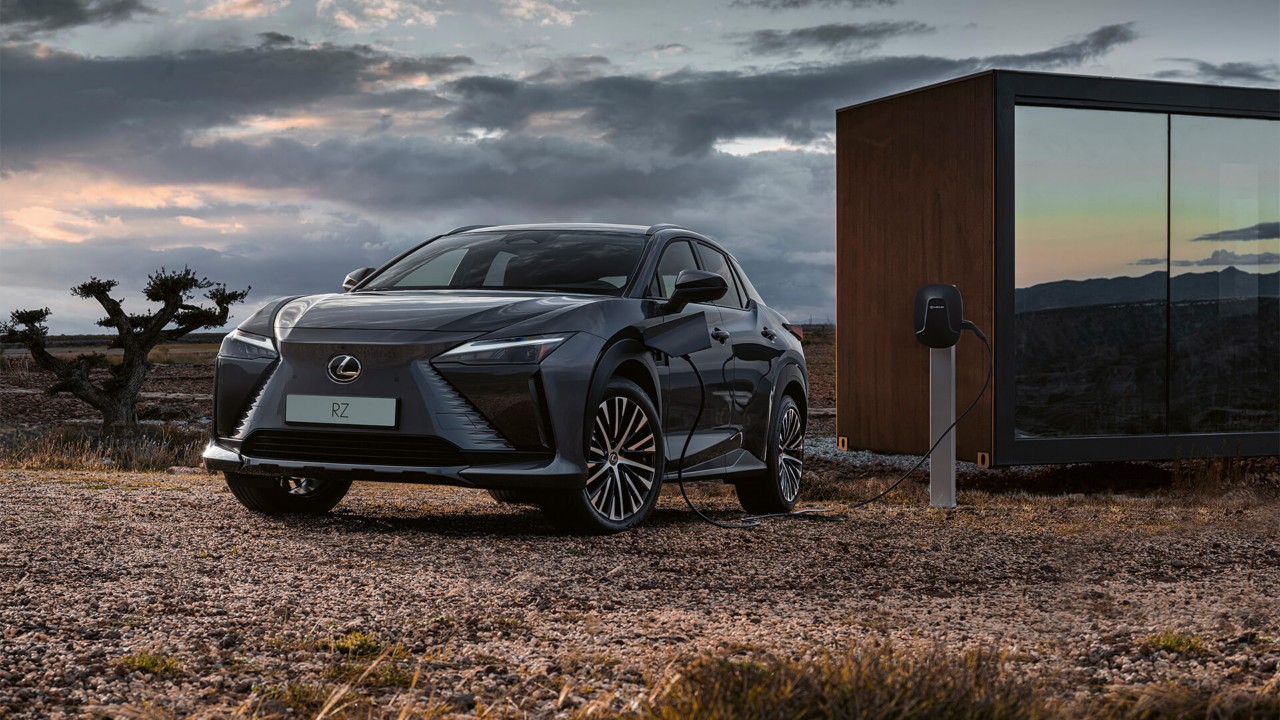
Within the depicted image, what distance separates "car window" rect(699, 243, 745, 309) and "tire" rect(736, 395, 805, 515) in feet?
2.52

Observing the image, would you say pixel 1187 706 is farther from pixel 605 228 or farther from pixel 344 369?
pixel 605 228

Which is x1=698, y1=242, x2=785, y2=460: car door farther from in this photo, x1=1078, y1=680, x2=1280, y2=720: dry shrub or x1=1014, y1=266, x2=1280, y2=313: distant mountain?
x1=1078, y1=680, x2=1280, y2=720: dry shrub

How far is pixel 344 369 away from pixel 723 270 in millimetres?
3151

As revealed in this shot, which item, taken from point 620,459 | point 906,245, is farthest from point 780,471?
point 906,245

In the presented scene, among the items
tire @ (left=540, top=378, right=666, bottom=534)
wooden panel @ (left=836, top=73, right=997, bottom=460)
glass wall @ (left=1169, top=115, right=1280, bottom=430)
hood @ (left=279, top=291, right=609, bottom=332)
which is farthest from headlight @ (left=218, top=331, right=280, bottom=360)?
glass wall @ (left=1169, top=115, right=1280, bottom=430)

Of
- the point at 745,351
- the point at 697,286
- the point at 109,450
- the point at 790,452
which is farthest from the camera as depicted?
the point at 109,450

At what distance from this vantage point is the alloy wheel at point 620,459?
661cm

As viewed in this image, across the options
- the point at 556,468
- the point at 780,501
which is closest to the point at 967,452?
the point at 780,501

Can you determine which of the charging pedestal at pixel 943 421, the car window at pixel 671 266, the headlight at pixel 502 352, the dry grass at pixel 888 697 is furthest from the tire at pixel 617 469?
the charging pedestal at pixel 943 421

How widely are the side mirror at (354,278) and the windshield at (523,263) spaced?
144mm

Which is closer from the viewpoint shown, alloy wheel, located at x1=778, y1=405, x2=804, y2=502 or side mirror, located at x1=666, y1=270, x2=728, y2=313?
side mirror, located at x1=666, y1=270, x2=728, y2=313

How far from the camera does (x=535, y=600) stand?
15.9ft

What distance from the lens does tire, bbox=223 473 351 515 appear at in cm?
719

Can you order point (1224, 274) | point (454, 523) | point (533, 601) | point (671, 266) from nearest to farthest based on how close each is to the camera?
point (533, 601) < point (454, 523) < point (671, 266) < point (1224, 274)
